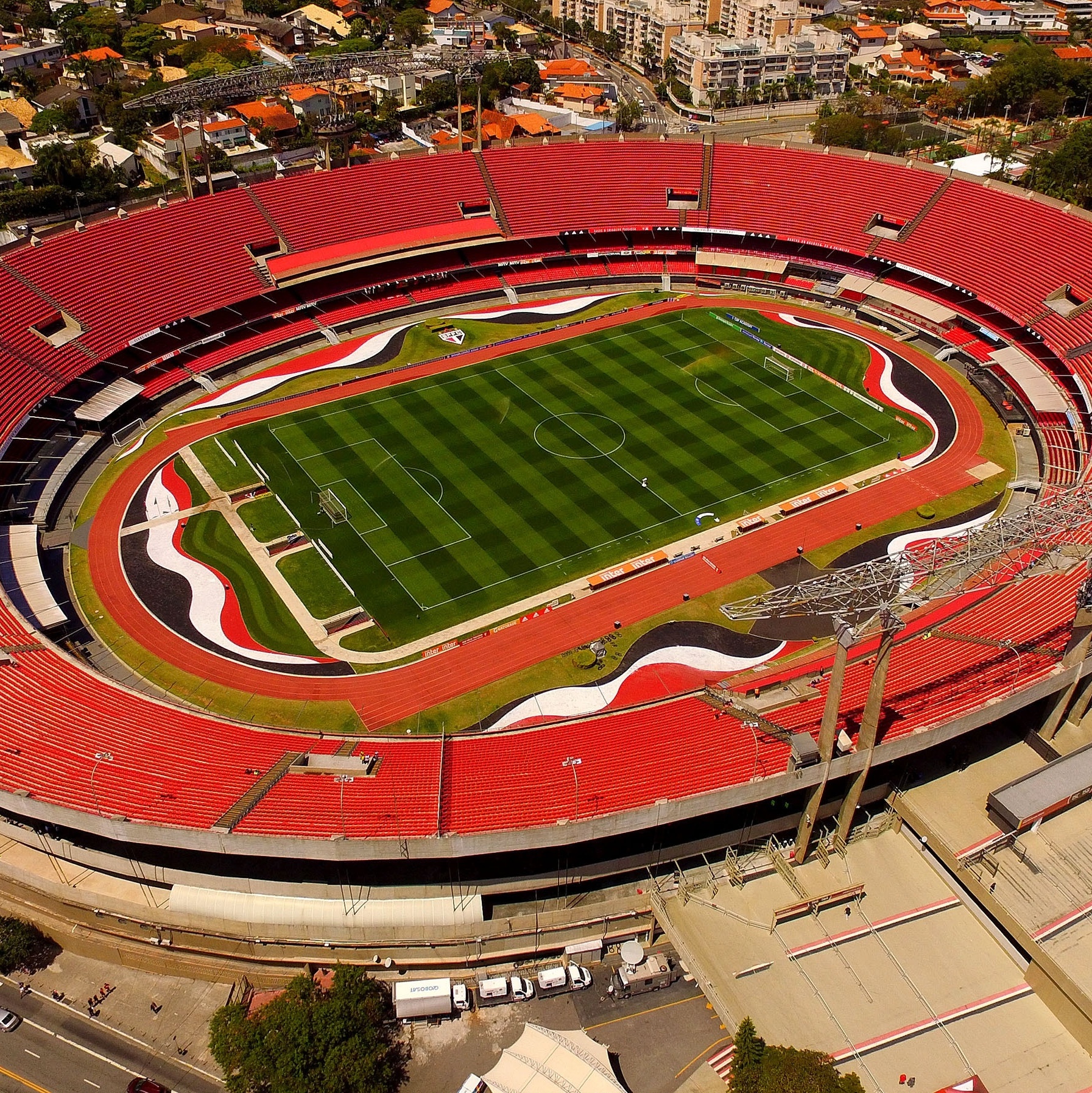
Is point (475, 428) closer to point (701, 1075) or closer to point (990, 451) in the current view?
point (990, 451)

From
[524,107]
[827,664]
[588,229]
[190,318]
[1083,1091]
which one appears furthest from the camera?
[524,107]

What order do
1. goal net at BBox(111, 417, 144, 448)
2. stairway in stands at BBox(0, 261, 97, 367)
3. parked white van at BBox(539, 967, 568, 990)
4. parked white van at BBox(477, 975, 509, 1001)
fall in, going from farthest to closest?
stairway in stands at BBox(0, 261, 97, 367) → goal net at BBox(111, 417, 144, 448) → parked white van at BBox(539, 967, 568, 990) → parked white van at BBox(477, 975, 509, 1001)

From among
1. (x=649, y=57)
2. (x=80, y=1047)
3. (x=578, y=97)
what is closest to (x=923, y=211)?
(x=578, y=97)

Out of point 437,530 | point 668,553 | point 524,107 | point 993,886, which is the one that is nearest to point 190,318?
point 437,530

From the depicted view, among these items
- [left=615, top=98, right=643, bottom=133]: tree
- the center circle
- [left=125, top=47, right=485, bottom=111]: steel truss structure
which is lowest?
the center circle

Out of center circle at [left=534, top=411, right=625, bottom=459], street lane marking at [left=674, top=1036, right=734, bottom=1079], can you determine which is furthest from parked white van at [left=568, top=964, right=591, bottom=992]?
center circle at [left=534, top=411, right=625, bottom=459]

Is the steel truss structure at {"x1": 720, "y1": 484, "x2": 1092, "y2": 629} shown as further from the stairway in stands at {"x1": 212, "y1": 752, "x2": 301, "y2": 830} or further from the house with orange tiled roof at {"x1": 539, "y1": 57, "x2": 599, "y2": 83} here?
the house with orange tiled roof at {"x1": 539, "y1": 57, "x2": 599, "y2": 83}
